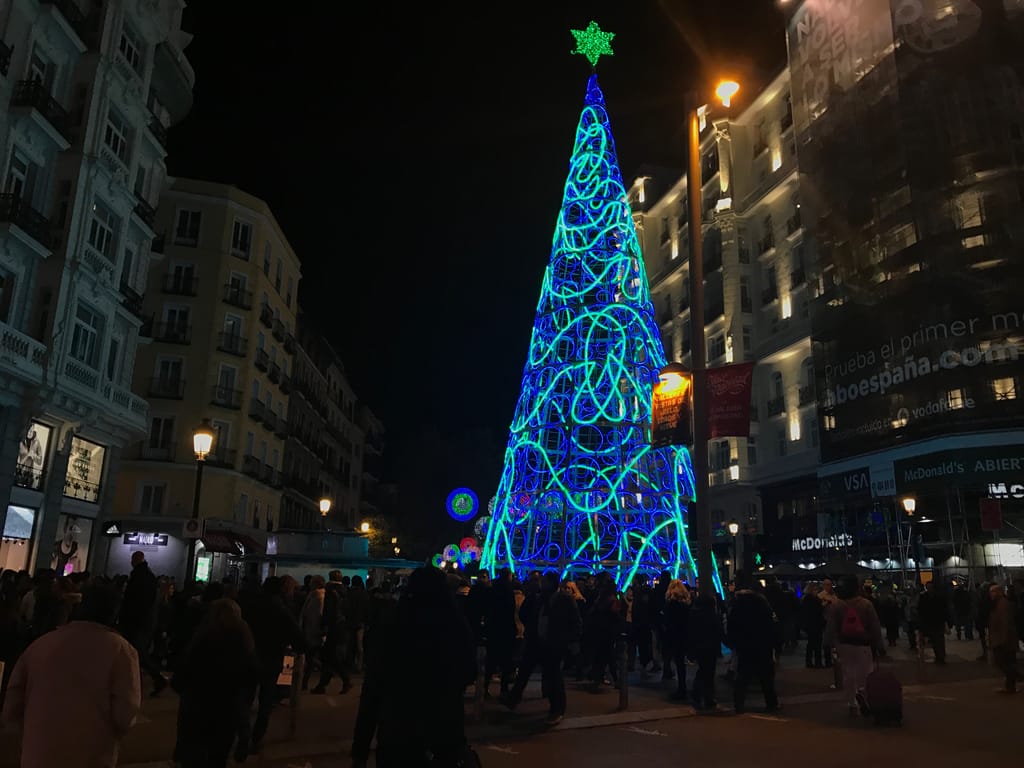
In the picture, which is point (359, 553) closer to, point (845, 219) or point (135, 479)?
point (135, 479)

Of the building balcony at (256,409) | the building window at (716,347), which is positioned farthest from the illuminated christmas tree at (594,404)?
the building window at (716,347)

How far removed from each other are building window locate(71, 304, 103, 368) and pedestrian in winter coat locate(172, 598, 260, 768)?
1981 centimetres

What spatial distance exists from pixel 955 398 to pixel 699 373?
18.8m

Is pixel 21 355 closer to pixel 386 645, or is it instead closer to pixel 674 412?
pixel 674 412

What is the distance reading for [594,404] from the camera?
1992 centimetres

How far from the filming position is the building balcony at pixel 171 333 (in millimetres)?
36406

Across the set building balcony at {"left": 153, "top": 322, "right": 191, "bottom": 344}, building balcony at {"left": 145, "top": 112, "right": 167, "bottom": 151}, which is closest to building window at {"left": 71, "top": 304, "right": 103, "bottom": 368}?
building balcony at {"left": 145, "top": 112, "right": 167, "bottom": 151}

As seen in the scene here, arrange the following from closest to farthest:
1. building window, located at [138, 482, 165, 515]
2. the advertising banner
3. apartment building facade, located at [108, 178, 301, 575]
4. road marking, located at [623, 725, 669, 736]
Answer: road marking, located at [623, 725, 669, 736]
the advertising banner
building window, located at [138, 482, 165, 515]
apartment building facade, located at [108, 178, 301, 575]

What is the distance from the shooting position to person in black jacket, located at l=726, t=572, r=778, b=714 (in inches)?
427

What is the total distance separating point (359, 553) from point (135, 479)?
41.3ft

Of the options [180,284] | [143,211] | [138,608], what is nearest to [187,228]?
[180,284]

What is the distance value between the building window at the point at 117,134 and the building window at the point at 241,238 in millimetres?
12916

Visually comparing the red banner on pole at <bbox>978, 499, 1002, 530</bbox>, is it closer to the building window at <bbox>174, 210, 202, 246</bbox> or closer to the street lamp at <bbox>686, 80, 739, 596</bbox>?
the street lamp at <bbox>686, 80, 739, 596</bbox>

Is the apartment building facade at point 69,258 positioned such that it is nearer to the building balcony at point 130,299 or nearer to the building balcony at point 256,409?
the building balcony at point 130,299
